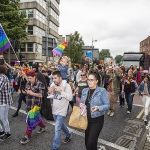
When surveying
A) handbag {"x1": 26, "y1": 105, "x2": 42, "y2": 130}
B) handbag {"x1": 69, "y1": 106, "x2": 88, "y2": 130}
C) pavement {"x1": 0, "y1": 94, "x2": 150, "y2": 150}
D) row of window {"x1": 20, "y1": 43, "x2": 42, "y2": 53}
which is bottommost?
pavement {"x1": 0, "y1": 94, "x2": 150, "y2": 150}

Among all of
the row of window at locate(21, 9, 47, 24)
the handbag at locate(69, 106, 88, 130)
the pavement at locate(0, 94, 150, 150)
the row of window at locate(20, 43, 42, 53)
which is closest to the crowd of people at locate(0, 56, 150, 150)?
the handbag at locate(69, 106, 88, 130)

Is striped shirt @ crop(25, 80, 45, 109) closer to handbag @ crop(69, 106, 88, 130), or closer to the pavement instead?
the pavement

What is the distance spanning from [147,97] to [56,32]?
39.1 m

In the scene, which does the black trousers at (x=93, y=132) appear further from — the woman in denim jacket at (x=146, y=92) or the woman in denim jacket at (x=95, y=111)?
the woman in denim jacket at (x=146, y=92)

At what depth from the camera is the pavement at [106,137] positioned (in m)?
4.46

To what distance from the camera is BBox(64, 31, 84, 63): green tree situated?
36.7 meters

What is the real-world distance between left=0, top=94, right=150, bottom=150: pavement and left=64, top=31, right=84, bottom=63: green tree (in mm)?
30367

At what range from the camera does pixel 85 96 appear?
358 cm

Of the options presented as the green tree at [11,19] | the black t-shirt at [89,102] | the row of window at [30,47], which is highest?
the green tree at [11,19]

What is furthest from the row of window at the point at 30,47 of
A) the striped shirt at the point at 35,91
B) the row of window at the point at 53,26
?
the striped shirt at the point at 35,91

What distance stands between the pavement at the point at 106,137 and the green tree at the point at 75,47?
3037cm

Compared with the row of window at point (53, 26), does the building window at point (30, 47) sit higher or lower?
lower

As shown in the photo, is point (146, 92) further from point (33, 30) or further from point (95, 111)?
point (33, 30)

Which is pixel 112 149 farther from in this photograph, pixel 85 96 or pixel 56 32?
pixel 56 32
